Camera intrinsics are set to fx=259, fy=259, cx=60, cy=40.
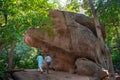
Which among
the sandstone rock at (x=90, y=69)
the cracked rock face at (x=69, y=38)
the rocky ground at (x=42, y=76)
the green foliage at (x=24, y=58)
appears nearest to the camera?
the rocky ground at (x=42, y=76)

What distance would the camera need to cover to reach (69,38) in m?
19.4

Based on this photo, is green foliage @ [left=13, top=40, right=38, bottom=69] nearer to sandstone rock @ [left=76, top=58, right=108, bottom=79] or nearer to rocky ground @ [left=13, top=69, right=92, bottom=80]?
rocky ground @ [left=13, top=69, right=92, bottom=80]

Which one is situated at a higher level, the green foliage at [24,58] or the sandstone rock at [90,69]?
the sandstone rock at [90,69]

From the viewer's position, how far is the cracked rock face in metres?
19.0

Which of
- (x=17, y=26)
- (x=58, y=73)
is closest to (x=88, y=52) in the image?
(x=58, y=73)

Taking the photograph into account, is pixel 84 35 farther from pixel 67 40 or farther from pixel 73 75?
pixel 73 75

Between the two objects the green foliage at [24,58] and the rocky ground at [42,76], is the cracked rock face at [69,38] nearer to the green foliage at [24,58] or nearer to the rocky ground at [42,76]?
the rocky ground at [42,76]

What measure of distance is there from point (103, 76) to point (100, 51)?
2.38 metres

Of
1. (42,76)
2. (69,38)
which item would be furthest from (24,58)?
(42,76)

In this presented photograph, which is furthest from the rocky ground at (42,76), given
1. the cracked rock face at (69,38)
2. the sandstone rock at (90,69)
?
the cracked rock face at (69,38)

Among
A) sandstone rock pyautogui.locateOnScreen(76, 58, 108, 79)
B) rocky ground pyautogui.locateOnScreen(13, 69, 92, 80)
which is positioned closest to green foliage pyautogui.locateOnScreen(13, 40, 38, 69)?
rocky ground pyautogui.locateOnScreen(13, 69, 92, 80)

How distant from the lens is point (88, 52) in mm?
19234

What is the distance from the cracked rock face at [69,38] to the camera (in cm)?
1903

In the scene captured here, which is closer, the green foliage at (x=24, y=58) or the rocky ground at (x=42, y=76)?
the rocky ground at (x=42, y=76)
